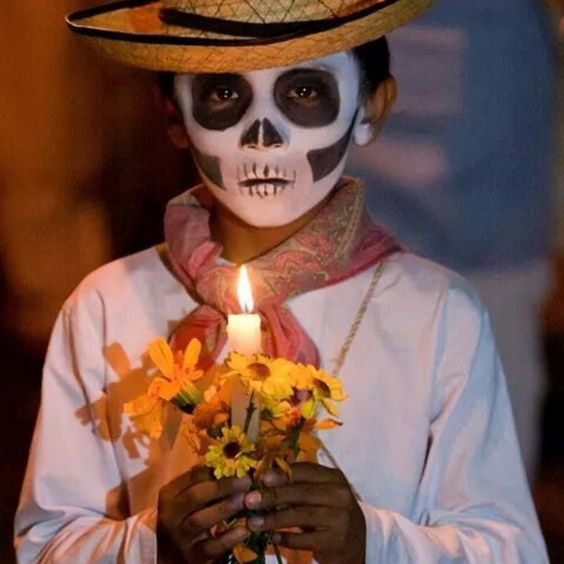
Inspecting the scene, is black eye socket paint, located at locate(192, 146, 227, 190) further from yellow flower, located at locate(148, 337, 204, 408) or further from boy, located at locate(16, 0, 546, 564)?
yellow flower, located at locate(148, 337, 204, 408)

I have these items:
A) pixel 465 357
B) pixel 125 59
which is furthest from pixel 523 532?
pixel 125 59

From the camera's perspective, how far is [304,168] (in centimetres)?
164

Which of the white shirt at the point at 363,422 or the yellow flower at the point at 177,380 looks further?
the white shirt at the point at 363,422

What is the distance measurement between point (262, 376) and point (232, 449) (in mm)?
75

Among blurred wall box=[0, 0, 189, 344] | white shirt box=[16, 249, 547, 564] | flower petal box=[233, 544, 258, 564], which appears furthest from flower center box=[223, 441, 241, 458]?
blurred wall box=[0, 0, 189, 344]

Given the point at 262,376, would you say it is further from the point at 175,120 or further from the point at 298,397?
Result: the point at 175,120

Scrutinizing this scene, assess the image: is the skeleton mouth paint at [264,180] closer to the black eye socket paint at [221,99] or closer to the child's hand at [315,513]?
the black eye socket paint at [221,99]

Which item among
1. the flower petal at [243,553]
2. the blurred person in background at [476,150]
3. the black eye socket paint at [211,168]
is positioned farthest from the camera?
the blurred person in background at [476,150]

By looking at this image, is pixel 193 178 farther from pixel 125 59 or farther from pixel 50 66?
pixel 125 59

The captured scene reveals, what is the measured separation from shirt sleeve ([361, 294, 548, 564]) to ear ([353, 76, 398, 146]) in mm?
213

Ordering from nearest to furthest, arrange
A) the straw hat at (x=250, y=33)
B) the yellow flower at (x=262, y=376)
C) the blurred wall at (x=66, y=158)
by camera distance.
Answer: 1. the yellow flower at (x=262, y=376)
2. the straw hat at (x=250, y=33)
3. the blurred wall at (x=66, y=158)

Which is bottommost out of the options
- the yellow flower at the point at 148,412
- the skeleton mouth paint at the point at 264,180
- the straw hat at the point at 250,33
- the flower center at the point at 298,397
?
the flower center at the point at 298,397

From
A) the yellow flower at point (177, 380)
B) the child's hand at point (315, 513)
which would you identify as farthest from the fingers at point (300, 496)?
the yellow flower at point (177, 380)

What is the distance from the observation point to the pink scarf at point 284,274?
5.49 ft
